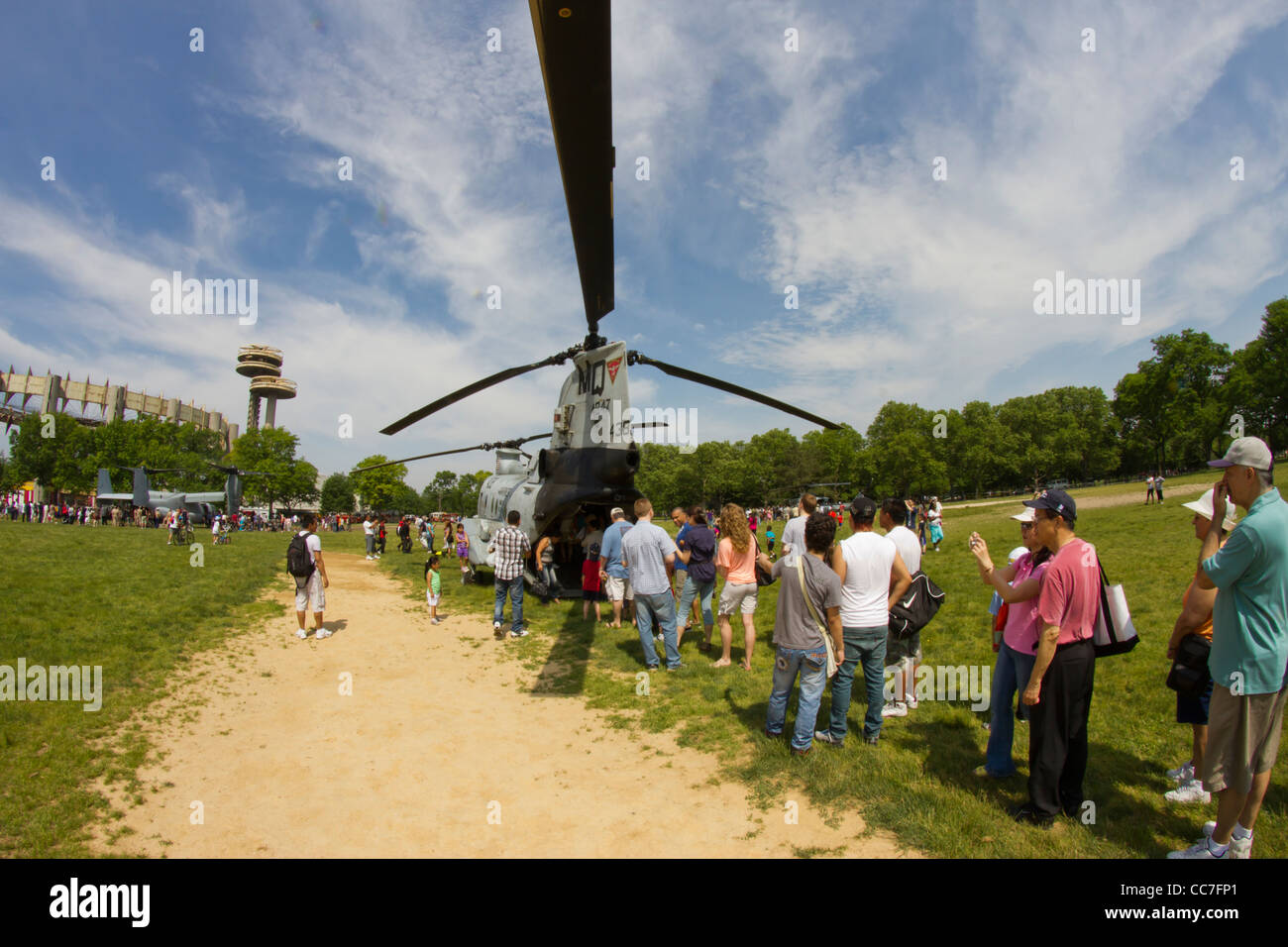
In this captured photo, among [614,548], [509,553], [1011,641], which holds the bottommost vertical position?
[1011,641]

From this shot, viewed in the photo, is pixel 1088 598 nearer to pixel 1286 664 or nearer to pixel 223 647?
pixel 1286 664

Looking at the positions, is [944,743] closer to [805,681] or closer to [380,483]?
[805,681]

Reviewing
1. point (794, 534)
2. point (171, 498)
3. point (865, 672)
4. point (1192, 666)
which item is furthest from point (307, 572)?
point (171, 498)

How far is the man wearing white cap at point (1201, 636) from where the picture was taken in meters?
3.73

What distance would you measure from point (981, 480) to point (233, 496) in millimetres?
79192

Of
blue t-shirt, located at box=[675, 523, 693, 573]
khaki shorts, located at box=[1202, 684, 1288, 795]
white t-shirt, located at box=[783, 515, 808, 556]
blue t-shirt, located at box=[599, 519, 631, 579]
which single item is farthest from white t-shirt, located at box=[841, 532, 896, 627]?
blue t-shirt, located at box=[599, 519, 631, 579]

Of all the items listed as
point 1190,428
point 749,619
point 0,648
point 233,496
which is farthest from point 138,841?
point 1190,428

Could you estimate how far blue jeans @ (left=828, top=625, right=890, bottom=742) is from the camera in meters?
5.08

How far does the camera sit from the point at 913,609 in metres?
5.63

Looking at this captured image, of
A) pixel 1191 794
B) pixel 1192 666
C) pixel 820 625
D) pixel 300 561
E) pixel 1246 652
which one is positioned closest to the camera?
pixel 1246 652

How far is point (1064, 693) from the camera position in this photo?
12.4 ft

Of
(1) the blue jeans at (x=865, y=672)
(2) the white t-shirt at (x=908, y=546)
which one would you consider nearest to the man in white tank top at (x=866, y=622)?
(1) the blue jeans at (x=865, y=672)

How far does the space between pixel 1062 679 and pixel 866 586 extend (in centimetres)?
161
